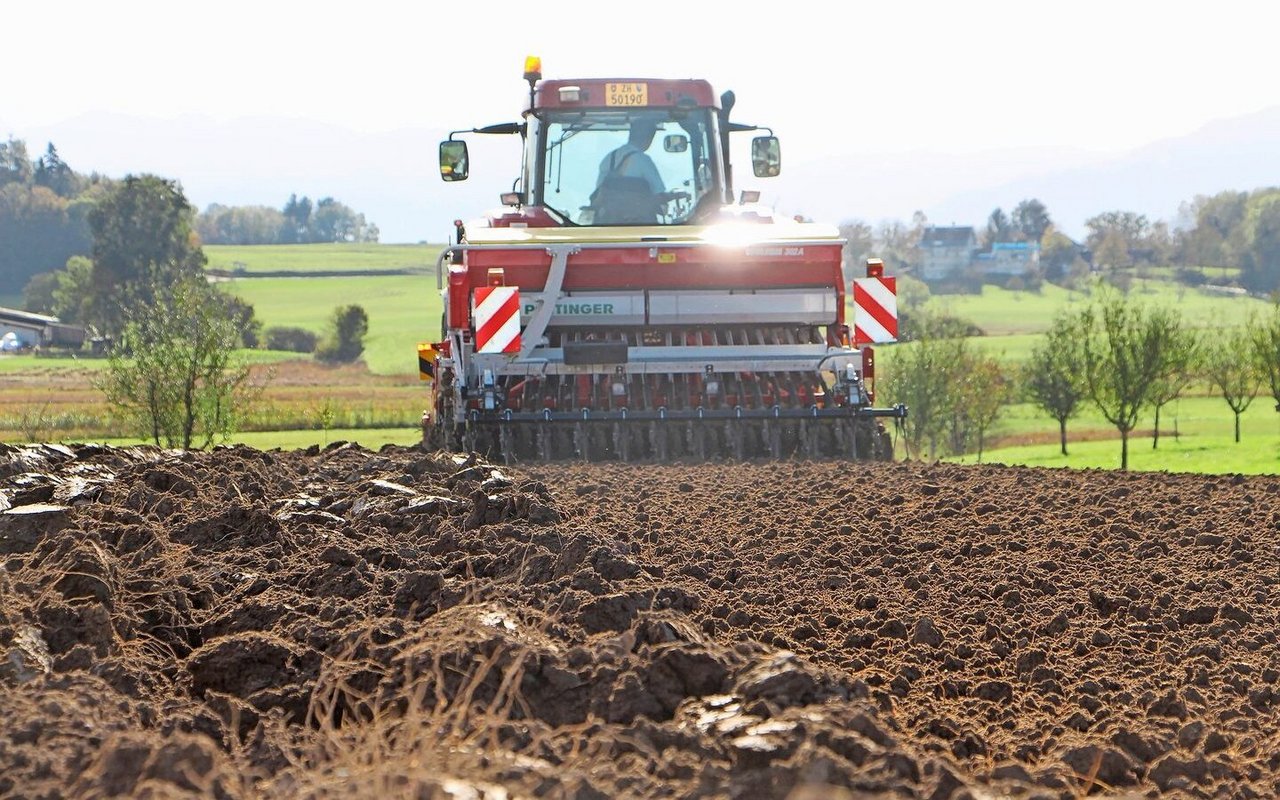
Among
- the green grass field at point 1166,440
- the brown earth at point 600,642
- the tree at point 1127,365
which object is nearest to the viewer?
the brown earth at point 600,642

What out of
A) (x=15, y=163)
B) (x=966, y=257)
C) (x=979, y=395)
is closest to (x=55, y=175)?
(x=15, y=163)

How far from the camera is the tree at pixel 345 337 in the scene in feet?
273

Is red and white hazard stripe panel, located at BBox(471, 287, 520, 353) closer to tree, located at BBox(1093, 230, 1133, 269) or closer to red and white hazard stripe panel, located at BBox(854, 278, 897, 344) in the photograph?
red and white hazard stripe panel, located at BBox(854, 278, 897, 344)

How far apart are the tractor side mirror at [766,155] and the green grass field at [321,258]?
10917 cm

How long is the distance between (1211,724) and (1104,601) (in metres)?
2.13

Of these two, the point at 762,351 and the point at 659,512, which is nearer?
the point at 659,512

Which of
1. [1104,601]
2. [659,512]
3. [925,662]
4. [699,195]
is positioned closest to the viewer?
[925,662]

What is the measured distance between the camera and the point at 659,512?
10133 millimetres

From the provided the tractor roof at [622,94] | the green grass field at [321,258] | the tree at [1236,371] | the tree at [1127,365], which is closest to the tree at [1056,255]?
the green grass field at [321,258]

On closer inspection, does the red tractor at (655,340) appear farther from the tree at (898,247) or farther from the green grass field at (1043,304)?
the tree at (898,247)

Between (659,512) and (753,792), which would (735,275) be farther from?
(753,792)

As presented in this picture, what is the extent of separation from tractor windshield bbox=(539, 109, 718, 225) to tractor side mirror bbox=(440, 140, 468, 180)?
1.10 m

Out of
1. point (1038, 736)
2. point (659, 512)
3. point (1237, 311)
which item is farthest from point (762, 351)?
point (1237, 311)

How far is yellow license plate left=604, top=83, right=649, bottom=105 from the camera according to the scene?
50.0 feet
